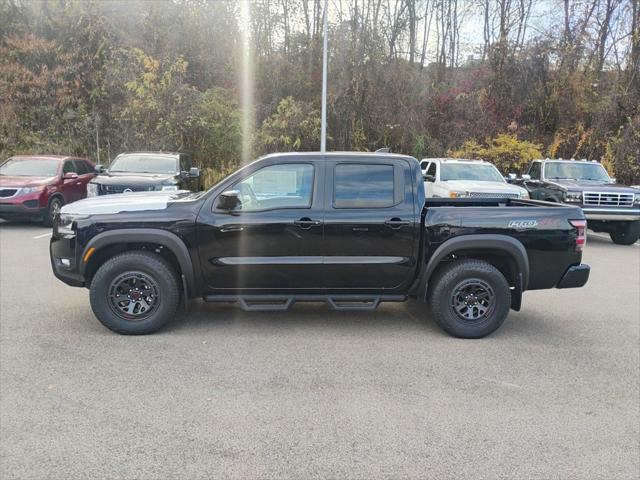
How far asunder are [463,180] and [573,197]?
2.38m

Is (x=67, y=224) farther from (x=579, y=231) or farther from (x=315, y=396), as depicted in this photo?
(x=579, y=231)

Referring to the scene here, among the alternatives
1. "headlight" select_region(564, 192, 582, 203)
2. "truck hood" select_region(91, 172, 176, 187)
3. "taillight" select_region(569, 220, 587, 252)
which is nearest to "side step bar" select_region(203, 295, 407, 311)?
"taillight" select_region(569, 220, 587, 252)

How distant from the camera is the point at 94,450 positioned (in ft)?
10.1

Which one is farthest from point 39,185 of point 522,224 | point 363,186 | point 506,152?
point 506,152

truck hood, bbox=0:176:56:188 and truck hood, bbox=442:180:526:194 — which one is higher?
truck hood, bbox=442:180:526:194

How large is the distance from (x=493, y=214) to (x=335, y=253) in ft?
5.23

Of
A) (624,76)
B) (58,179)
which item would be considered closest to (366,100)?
(624,76)

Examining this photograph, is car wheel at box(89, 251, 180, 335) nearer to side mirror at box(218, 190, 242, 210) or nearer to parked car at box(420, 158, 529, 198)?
side mirror at box(218, 190, 242, 210)

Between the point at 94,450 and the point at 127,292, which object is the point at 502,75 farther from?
the point at 94,450

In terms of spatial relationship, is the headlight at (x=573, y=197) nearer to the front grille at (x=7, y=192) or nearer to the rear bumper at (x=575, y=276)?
the rear bumper at (x=575, y=276)

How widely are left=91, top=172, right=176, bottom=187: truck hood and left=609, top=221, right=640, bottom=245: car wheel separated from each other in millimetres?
10006

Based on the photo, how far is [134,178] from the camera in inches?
440

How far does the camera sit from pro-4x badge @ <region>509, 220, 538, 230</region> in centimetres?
512

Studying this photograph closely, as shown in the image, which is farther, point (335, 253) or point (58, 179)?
point (58, 179)
